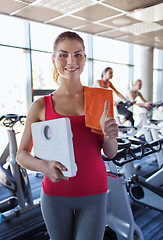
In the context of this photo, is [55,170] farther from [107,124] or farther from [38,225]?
[38,225]

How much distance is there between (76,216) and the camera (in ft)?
3.02

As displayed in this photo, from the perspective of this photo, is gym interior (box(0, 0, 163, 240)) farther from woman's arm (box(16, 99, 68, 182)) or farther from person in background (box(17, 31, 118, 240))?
woman's arm (box(16, 99, 68, 182))

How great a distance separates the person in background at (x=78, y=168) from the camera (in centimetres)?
88

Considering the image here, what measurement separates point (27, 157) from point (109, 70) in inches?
135

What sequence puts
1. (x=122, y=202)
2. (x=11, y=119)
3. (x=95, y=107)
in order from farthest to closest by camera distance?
(x=11, y=119), (x=122, y=202), (x=95, y=107)

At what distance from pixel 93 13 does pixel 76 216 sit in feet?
13.3

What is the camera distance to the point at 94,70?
6.29 metres

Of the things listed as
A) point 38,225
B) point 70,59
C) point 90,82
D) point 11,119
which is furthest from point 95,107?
point 90,82

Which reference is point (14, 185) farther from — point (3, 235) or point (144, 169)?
point (144, 169)

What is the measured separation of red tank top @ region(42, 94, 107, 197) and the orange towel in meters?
0.05

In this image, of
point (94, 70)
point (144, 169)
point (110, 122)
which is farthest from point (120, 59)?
point (110, 122)

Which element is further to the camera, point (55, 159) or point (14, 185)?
point (14, 185)

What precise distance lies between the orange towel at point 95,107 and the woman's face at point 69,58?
128 millimetres

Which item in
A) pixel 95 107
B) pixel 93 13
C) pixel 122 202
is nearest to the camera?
pixel 95 107
